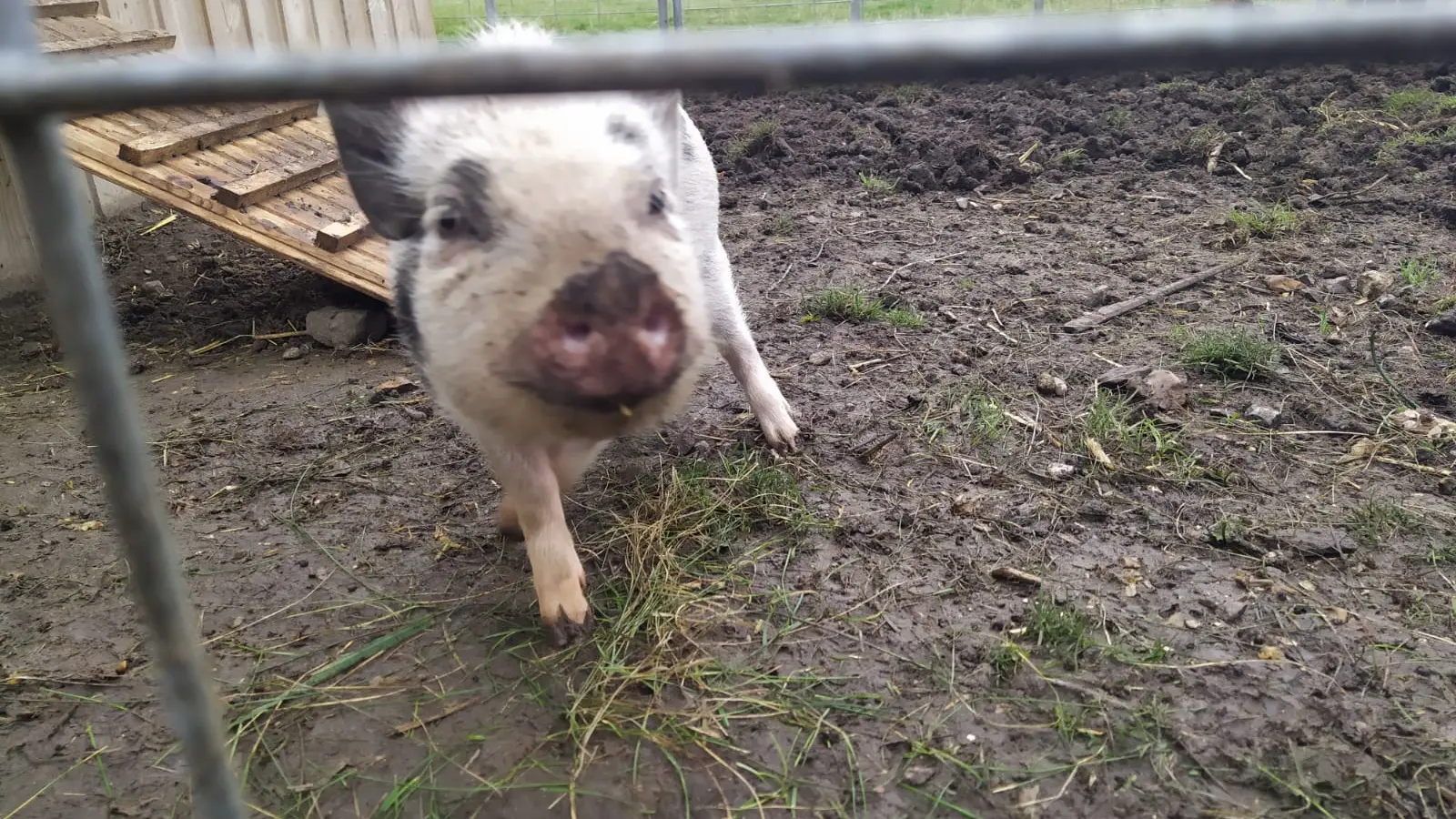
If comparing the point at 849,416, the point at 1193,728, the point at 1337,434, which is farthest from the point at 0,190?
the point at 1337,434

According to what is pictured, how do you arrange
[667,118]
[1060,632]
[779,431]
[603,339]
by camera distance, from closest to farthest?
[603,339], [667,118], [1060,632], [779,431]

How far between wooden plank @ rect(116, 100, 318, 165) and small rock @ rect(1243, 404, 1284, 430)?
4582mm

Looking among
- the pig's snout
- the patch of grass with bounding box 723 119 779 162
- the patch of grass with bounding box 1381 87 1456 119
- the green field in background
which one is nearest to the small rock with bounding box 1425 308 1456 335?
the patch of grass with bounding box 1381 87 1456 119

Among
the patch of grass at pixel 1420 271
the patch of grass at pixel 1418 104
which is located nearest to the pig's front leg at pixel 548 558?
the patch of grass at pixel 1420 271

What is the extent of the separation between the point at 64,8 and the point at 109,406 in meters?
5.94

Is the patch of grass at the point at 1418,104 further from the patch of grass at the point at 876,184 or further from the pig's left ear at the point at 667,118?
the pig's left ear at the point at 667,118

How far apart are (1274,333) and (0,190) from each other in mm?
7039

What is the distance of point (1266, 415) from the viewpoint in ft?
12.4

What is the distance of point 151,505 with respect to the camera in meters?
1.28

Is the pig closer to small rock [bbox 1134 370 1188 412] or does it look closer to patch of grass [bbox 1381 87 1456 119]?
small rock [bbox 1134 370 1188 412]

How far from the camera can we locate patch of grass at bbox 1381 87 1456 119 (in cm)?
661

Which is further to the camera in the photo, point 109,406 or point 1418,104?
point 1418,104

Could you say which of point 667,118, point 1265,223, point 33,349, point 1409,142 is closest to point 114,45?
point 33,349

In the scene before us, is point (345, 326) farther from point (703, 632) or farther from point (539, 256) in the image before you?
point (539, 256)
